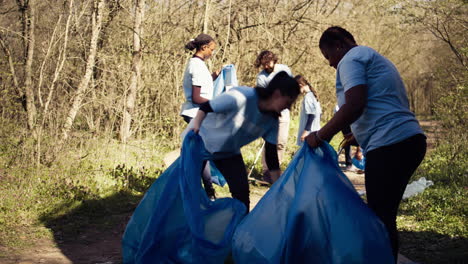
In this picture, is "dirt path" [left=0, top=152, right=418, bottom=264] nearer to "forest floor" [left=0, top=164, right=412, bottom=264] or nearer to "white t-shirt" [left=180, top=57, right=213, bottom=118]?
"forest floor" [left=0, top=164, right=412, bottom=264]

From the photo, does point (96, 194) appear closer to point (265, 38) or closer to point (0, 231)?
point (0, 231)

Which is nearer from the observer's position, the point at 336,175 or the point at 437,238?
the point at 336,175

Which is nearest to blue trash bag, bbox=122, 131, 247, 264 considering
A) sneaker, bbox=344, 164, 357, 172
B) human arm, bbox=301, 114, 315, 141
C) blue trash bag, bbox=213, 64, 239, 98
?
blue trash bag, bbox=213, 64, 239, 98

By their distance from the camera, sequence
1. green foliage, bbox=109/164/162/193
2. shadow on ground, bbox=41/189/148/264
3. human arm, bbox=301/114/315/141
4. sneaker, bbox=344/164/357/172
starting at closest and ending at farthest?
shadow on ground, bbox=41/189/148/264 < green foliage, bbox=109/164/162/193 < human arm, bbox=301/114/315/141 < sneaker, bbox=344/164/357/172

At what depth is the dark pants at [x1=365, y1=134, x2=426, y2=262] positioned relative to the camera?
294 centimetres

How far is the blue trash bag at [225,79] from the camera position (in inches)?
252

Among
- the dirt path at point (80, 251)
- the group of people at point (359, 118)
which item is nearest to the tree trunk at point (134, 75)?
the dirt path at point (80, 251)

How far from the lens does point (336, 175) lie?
3.25m

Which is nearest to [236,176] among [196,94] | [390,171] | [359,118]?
[359,118]

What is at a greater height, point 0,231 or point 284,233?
point 284,233

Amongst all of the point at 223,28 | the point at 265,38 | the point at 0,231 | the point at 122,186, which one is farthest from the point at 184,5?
the point at 0,231

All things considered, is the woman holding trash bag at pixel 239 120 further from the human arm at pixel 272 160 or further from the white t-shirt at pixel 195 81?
the white t-shirt at pixel 195 81

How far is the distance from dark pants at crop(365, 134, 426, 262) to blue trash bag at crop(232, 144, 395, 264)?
0.29ft

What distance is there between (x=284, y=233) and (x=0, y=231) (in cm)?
334
